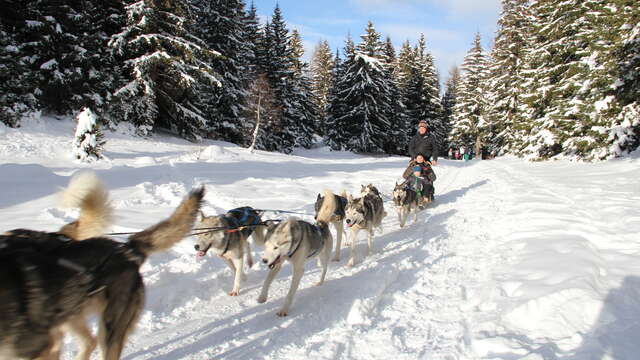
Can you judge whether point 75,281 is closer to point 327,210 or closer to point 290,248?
point 290,248

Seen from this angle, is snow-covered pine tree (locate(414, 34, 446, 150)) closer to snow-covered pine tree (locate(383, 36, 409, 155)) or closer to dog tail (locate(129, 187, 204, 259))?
snow-covered pine tree (locate(383, 36, 409, 155))

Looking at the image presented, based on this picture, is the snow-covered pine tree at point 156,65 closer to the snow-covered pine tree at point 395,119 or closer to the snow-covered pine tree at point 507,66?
the snow-covered pine tree at point 395,119

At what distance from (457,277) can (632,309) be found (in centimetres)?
174

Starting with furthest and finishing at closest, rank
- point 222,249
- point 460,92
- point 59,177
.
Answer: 1. point 460,92
2. point 59,177
3. point 222,249

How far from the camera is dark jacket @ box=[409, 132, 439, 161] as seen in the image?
1023cm

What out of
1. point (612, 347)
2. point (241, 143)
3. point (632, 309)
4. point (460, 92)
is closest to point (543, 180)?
point (632, 309)

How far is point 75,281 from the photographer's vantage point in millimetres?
2080

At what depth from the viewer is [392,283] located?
455cm

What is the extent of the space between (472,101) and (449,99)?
19.5 m

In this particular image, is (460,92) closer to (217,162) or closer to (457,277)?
(217,162)

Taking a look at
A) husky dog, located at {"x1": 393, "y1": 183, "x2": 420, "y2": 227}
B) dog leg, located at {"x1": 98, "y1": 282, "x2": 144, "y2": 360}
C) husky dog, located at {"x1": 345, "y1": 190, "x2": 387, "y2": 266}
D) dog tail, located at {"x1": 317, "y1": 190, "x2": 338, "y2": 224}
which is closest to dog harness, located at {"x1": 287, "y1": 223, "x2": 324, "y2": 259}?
dog tail, located at {"x1": 317, "y1": 190, "x2": 338, "y2": 224}

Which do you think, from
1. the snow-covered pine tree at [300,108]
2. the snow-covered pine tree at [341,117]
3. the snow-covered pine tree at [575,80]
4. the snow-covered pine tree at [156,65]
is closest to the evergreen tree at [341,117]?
the snow-covered pine tree at [341,117]

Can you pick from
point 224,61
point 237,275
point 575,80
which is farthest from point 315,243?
point 224,61

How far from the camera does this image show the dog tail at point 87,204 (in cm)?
261
